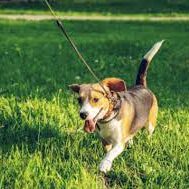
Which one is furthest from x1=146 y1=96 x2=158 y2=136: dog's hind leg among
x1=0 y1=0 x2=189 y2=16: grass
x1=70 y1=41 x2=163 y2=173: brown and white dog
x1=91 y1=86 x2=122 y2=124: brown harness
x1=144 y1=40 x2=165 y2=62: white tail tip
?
x1=0 y1=0 x2=189 y2=16: grass

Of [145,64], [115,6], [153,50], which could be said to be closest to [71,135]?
[145,64]

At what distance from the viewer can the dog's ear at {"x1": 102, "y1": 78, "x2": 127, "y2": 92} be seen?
245 inches

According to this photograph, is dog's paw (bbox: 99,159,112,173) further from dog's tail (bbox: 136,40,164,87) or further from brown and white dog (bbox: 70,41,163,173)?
dog's tail (bbox: 136,40,164,87)

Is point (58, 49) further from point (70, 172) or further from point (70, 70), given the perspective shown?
point (70, 172)

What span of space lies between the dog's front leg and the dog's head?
0.88 feet

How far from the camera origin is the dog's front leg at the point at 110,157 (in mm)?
5934

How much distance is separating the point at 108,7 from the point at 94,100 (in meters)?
32.6

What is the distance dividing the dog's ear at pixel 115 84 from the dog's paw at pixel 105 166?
663 mm

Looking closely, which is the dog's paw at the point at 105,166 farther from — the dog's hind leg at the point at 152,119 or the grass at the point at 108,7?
the grass at the point at 108,7

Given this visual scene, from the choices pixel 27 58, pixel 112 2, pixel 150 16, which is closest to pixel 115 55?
pixel 27 58

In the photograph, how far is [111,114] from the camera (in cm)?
630

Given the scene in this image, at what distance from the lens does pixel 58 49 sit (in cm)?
1723

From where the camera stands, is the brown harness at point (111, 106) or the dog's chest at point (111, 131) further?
the dog's chest at point (111, 131)

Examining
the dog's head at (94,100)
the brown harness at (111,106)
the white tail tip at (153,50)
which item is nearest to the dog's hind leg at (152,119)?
the white tail tip at (153,50)
